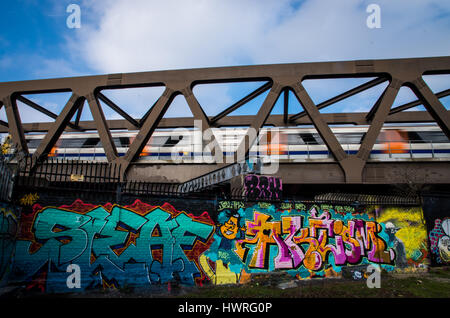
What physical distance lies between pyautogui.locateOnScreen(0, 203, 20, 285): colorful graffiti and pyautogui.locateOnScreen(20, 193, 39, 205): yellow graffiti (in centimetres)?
26

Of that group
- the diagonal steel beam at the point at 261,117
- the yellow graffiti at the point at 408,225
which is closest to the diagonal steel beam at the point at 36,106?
the diagonal steel beam at the point at 261,117

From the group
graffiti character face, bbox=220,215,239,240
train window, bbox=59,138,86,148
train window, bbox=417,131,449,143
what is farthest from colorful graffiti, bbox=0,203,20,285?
train window, bbox=417,131,449,143

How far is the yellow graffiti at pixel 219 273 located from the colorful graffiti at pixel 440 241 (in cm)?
955

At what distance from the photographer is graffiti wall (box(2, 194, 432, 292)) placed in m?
8.32

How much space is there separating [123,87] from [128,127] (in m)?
10.6

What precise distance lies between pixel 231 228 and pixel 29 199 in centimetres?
633

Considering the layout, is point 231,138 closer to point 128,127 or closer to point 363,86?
point 363,86

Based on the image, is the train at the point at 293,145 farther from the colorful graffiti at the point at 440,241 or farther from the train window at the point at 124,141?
the colorful graffiti at the point at 440,241

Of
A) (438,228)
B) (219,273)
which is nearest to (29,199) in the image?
(219,273)

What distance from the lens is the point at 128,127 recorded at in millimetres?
30484

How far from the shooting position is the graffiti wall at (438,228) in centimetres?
1316

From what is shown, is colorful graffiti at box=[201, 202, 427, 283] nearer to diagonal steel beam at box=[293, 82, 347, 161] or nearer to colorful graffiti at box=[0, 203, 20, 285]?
colorful graffiti at box=[0, 203, 20, 285]

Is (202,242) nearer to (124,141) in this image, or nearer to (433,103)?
(124,141)
